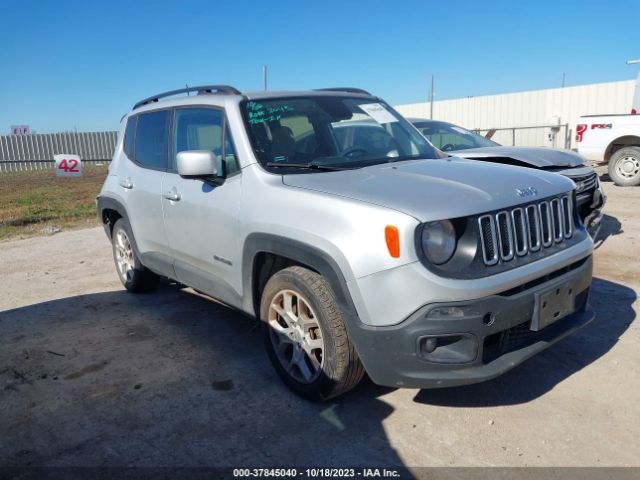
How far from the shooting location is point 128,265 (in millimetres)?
5902

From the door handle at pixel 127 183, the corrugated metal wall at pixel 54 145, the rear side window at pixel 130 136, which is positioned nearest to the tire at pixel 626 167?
the rear side window at pixel 130 136

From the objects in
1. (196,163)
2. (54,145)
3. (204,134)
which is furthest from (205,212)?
(54,145)

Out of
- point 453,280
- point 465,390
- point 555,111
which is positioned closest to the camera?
point 453,280

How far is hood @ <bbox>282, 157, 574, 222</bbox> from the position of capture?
287cm

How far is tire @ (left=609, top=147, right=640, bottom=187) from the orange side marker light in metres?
11.3

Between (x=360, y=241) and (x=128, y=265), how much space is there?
150 inches

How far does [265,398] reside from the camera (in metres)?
3.55

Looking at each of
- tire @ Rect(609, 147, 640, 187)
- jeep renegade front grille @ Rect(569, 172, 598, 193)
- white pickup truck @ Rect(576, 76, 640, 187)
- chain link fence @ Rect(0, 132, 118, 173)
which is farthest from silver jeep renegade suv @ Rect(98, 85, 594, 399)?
chain link fence @ Rect(0, 132, 118, 173)

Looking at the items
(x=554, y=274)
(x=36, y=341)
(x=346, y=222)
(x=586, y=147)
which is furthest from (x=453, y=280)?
Answer: (x=586, y=147)

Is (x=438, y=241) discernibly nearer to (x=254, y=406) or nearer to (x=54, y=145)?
(x=254, y=406)

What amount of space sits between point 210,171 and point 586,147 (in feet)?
35.8

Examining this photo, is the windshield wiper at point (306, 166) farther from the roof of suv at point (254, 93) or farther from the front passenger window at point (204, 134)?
the roof of suv at point (254, 93)

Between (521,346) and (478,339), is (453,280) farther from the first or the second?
(521,346)

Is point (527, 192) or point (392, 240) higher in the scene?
point (527, 192)
